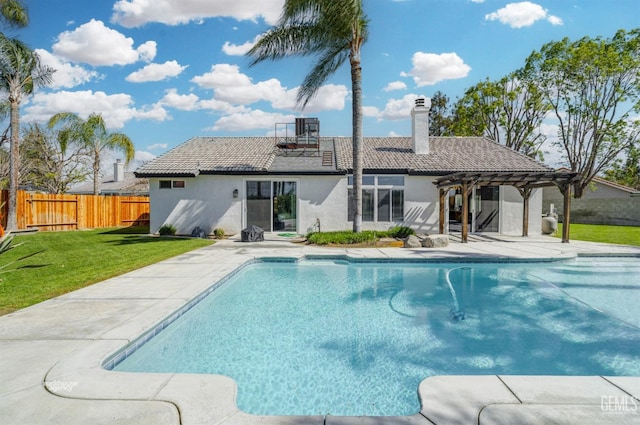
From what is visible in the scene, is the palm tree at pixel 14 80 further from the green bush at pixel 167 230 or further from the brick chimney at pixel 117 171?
the brick chimney at pixel 117 171

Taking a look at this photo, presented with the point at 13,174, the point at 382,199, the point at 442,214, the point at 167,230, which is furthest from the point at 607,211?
the point at 13,174

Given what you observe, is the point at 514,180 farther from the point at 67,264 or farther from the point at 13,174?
the point at 13,174

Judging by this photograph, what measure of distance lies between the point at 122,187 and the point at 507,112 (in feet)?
123

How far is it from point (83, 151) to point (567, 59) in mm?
39021

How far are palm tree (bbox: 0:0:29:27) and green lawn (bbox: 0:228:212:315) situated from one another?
11.7 meters

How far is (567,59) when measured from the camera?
24.5 metres

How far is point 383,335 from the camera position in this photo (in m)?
5.05

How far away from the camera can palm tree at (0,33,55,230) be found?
1650cm

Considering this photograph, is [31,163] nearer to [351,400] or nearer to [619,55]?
[351,400]

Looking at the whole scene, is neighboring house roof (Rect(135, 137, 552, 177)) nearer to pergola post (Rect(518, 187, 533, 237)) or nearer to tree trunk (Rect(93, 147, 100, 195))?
pergola post (Rect(518, 187, 533, 237))

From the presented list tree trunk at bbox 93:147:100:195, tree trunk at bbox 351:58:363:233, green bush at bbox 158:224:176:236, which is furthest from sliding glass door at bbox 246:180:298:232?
tree trunk at bbox 93:147:100:195

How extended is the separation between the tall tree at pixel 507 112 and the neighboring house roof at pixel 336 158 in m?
12.1

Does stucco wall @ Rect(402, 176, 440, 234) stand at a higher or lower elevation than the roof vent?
lower

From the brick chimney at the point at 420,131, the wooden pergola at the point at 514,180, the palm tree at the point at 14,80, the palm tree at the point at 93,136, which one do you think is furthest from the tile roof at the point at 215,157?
the palm tree at the point at 93,136
